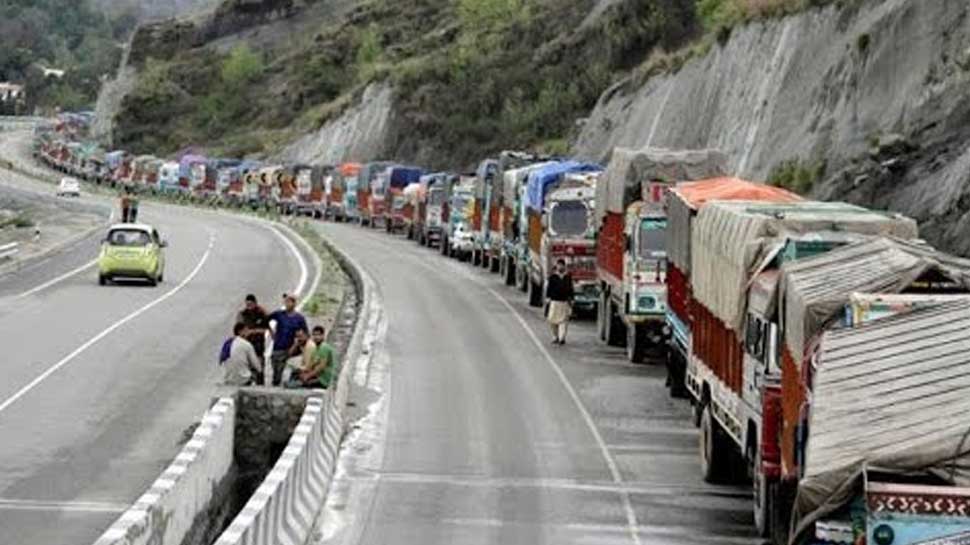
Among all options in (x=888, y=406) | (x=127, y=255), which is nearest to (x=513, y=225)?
(x=127, y=255)

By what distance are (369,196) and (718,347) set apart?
7506 cm

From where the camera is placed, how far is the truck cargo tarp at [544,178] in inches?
1790

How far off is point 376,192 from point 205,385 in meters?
66.5

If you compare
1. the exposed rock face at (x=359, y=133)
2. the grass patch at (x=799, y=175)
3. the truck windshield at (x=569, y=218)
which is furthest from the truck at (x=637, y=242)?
the exposed rock face at (x=359, y=133)

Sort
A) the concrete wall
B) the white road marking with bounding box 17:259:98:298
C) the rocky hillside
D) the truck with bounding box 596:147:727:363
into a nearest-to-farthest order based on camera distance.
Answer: the concrete wall → the truck with bounding box 596:147:727:363 → the white road marking with bounding box 17:259:98:298 → the rocky hillside

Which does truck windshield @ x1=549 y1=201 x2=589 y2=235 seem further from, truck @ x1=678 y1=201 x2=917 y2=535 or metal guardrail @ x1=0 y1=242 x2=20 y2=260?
metal guardrail @ x1=0 y1=242 x2=20 y2=260

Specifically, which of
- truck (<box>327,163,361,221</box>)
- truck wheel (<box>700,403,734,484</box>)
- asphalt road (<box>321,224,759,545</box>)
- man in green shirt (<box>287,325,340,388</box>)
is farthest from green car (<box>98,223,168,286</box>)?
truck (<box>327,163,361,221</box>)

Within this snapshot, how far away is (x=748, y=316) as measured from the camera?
20.4 m

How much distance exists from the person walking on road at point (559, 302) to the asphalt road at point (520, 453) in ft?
1.18

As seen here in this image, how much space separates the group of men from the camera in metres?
24.7

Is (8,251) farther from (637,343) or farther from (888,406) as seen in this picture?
(888,406)

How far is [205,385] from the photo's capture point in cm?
2962

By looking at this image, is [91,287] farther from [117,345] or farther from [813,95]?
[813,95]

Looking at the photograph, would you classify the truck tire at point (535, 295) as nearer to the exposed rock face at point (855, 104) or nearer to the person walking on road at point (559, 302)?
the exposed rock face at point (855, 104)
